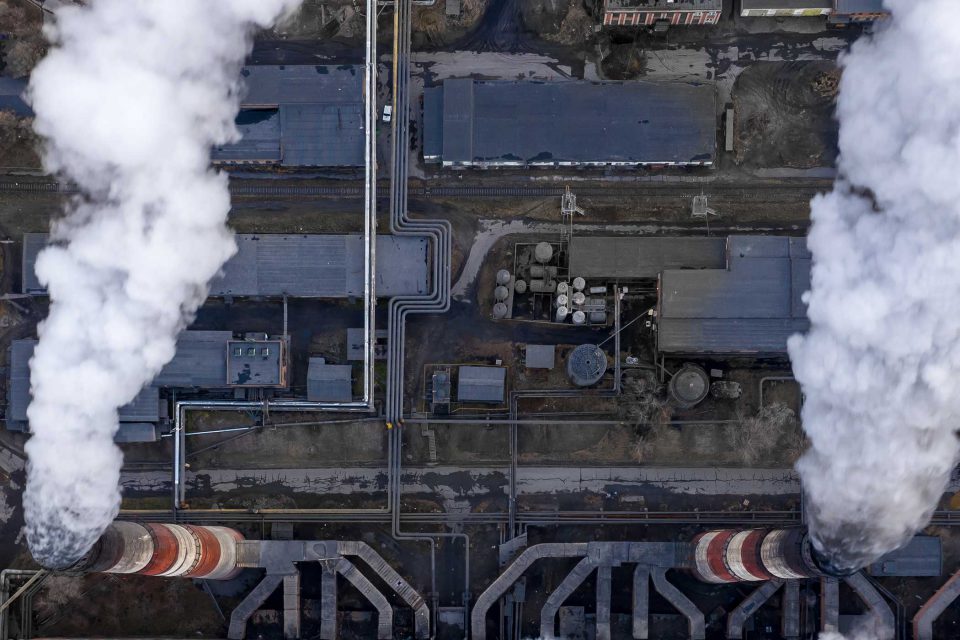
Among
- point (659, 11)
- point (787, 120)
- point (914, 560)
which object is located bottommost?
point (914, 560)

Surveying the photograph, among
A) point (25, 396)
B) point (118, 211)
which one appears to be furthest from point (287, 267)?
point (25, 396)

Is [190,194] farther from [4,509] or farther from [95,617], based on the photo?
[95,617]

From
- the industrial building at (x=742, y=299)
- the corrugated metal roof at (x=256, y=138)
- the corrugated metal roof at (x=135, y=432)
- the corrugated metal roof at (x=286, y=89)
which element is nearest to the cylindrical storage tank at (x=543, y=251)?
the industrial building at (x=742, y=299)

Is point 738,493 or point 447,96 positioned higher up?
point 447,96

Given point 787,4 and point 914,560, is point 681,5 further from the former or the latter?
point 914,560

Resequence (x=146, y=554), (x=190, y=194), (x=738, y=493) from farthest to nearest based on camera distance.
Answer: (x=738, y=493) < (x=190, y=194) < (x=146, y=554)

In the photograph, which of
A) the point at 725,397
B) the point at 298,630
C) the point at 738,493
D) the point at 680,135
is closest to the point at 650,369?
the point at 725,397
